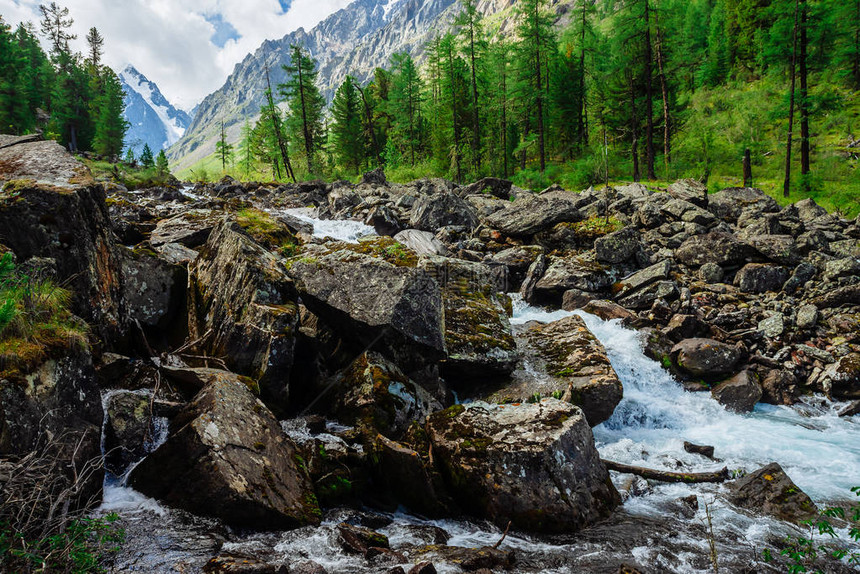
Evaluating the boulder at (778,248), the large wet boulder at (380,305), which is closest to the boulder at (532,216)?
the boulder at (778,248)

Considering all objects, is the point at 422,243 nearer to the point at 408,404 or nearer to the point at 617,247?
the point at 617,247

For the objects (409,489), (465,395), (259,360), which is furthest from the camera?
(465,395)

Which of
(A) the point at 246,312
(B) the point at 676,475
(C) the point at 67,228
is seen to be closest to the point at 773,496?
(B) the point at 676,475

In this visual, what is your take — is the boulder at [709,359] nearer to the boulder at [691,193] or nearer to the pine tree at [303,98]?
the boulder at [691,193]

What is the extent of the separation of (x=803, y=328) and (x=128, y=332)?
17.4 m

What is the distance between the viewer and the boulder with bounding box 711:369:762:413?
1076cm

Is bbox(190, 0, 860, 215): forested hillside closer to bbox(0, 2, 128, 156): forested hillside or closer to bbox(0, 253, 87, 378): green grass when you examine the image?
bbox(0, 2, 128, 156): forested hillside

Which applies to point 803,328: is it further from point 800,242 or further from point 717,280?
point 800,242

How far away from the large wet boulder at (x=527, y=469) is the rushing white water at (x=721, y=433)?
2.59 meters

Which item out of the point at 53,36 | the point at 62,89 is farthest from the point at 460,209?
the point at 53,36

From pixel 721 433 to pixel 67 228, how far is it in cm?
1344

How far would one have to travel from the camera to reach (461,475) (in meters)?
6.18

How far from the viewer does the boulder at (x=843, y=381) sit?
10.9m

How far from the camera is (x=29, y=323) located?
4781 mm
